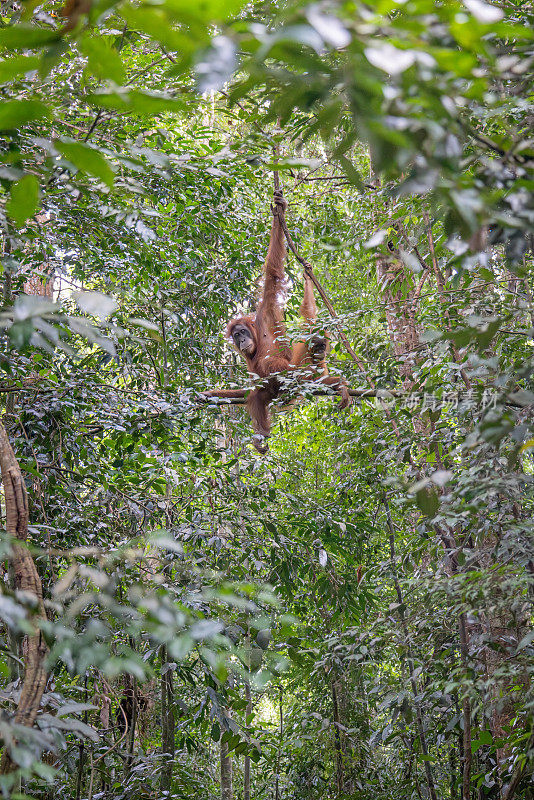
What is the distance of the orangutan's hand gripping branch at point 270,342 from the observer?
4.28m

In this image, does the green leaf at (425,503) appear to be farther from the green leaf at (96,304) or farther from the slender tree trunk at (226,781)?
the slender tree trunk at (226,781)

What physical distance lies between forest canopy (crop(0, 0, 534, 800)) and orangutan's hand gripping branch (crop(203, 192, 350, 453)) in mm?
73

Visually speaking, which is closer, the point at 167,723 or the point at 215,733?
the point at 215,733

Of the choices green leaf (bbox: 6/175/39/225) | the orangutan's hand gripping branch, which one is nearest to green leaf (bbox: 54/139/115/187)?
green leaf (bbox: 6/175/39/225)

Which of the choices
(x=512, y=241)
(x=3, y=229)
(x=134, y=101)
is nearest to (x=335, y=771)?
(x=3, y=229)

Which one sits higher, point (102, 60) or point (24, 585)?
point (102, 60)

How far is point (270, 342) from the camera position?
5.04 meters

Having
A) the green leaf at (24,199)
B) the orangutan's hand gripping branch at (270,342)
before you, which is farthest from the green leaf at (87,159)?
the orangutan's hand gripping branch at (270,342)

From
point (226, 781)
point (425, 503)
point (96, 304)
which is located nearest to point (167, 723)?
point (226, 781)

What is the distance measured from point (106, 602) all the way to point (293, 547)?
7.56ft

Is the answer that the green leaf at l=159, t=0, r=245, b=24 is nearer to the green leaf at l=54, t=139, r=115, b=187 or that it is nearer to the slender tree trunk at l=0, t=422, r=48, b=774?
the green leaf at l=54, t=139, r=115, b=187

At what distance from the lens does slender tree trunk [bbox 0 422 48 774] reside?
1.05m

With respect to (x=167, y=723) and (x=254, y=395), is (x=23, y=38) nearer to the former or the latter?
(x=167, y=723)

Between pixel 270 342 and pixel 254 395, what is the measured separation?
511 millimetres
